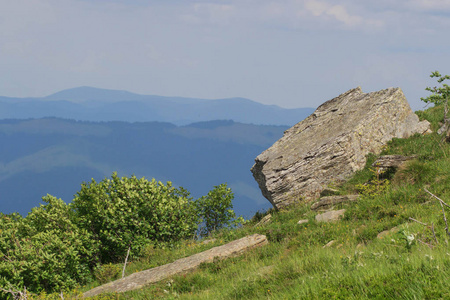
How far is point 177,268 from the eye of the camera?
15.2 m

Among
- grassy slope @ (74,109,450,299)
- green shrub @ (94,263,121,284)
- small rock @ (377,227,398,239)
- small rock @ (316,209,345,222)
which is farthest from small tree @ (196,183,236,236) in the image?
small rock @ (377,227,398,239)

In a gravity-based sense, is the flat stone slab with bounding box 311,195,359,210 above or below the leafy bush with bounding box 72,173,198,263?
below

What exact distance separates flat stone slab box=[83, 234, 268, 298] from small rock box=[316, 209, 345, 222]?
251 cm

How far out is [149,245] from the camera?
2061 centimetres

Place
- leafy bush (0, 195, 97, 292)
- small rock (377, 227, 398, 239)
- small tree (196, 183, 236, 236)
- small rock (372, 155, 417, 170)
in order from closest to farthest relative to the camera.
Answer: small rock (377, 227, 398, 239), leafy bush (0, 195, 97, 292), small rock (372, 155, 417, 170), small tree (196, 183, 236, 236)

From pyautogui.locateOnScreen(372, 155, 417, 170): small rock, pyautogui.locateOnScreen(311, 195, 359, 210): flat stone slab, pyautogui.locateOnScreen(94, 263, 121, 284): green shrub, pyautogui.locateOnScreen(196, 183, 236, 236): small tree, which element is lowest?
pyautogui.locateOnScreen(311, 195, 359, 210): flat stone slab

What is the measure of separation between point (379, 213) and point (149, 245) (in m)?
11.1

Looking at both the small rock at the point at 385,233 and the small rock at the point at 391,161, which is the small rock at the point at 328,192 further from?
the small rock at the point at 385,233

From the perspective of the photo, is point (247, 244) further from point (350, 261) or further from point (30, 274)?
point (30, 274)

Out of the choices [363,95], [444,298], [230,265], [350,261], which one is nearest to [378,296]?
[444,298]

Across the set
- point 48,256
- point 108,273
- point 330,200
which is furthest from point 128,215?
point 330,200

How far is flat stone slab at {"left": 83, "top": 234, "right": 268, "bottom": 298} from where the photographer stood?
1470 centimetres

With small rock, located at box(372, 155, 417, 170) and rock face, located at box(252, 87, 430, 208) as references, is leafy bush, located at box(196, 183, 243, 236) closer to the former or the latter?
rock face, located at box(252, 87, 430, 208)

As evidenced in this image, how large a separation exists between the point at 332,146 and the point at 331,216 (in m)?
6.31
